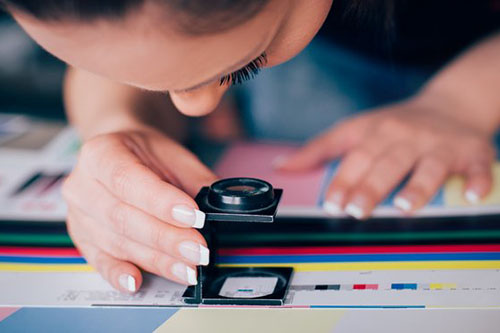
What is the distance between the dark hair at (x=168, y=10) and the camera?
1.49 ft

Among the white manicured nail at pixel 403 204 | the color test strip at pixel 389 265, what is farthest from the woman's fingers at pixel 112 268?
the white manicured nail at pixel 403 204

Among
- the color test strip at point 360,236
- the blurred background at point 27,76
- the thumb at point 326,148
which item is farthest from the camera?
the blurred background at point 27,76

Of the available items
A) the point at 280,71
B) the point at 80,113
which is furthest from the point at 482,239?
the point at 80,113

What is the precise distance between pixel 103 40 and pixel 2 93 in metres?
1.03

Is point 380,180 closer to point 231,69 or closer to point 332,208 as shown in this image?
point 332,208

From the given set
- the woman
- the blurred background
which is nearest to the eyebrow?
the woman

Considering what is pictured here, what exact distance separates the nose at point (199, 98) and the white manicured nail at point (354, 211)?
→ 0.28 m

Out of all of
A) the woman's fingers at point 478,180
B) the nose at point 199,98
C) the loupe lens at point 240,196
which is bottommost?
the loupe lens at point 240,196

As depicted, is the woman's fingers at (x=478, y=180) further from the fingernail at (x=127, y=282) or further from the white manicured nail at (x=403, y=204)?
the fingernail at (x=127, y=282)

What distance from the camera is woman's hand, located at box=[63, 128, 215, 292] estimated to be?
0.66 m

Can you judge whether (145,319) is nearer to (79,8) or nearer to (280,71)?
(79,8)

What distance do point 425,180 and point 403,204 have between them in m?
0.06

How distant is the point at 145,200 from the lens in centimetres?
69

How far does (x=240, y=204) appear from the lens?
0.62m
